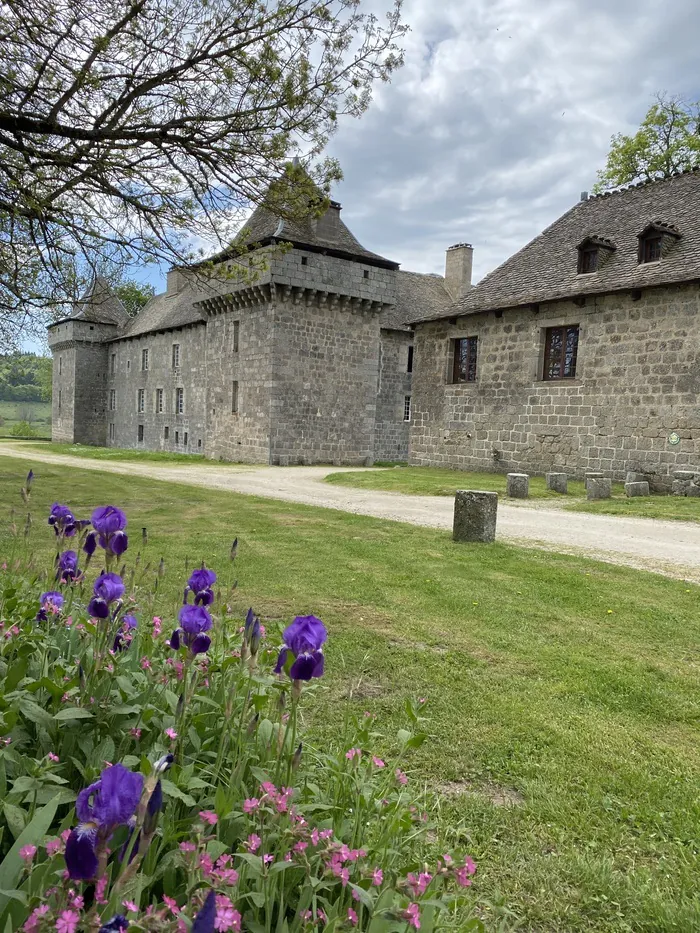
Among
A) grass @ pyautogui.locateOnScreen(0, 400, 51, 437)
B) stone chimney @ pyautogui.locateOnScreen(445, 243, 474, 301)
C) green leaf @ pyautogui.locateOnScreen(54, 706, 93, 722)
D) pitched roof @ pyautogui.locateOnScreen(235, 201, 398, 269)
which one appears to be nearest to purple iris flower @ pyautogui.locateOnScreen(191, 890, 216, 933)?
green leaf @ pyautogui.locateOnScreen(54, 706, 93, 722)

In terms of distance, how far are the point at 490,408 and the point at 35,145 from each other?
1541cm

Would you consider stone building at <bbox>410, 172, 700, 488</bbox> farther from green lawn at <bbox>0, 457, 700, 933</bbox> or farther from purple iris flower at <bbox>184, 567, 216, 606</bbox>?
purple iris flower at <bbox>184, 567, 216, 606</bbox>

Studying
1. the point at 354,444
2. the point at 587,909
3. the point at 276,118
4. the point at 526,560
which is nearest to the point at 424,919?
the point at 587,909

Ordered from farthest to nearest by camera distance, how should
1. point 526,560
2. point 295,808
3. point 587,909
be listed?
point 526,560 < point 587,909 < point 295,808

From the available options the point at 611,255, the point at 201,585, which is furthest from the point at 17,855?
the point at 611,255

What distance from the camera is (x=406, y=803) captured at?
83.7 inches

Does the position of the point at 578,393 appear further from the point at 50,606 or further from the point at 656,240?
the point at 50,606

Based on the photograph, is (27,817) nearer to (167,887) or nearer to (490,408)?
(167,887)

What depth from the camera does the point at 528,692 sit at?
3652 millimetres

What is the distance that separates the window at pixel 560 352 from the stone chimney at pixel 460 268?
19.1 metres

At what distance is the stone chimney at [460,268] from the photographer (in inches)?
1457

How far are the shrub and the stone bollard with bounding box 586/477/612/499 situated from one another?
39.3ft

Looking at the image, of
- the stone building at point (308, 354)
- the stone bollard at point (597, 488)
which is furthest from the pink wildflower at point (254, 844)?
the stone building at point (308, 354)

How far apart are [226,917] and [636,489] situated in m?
14.8
